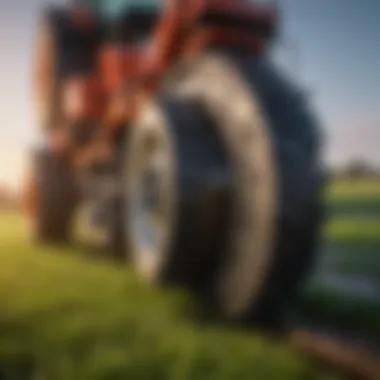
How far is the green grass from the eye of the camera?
0.85m

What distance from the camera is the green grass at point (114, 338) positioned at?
0.85m

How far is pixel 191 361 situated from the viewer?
0.86m

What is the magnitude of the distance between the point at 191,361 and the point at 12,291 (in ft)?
1.31

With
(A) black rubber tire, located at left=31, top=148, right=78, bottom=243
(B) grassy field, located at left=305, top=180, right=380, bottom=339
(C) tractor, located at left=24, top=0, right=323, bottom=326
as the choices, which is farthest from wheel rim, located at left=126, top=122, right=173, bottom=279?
(A) black rubber tire, located at left=31, top=148, right=78, bottom=243

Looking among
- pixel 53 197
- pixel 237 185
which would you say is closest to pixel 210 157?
pixel 237 185

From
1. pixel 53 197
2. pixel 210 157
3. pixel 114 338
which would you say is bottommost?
pixel 114 338

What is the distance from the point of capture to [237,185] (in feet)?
3.32

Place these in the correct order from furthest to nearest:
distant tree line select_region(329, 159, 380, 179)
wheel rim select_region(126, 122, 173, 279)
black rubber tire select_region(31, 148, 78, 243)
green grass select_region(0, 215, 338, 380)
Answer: black rubber tire select_region(31, 148, 78, 243)
wheel rim select_region(126, 122, 173, 279)
distant tree line select_region(329, 159, 380, 179)
green grass select_region(0, 215, 338, 380)

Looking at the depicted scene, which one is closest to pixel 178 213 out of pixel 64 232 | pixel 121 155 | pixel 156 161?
pixel 156 161

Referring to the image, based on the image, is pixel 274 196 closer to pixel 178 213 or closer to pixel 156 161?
pixel 178 213

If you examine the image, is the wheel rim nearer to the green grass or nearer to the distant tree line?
the green grass

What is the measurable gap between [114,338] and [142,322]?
54 mm

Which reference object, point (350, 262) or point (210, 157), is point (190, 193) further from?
point (350, 262)

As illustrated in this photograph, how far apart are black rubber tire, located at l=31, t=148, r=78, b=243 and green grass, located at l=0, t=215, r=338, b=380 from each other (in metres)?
0.38
